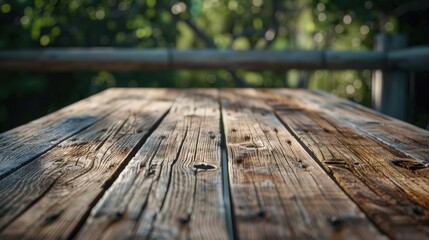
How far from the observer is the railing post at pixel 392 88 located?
3.52 meters

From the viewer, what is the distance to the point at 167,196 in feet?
3.22

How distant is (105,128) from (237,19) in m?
5.05

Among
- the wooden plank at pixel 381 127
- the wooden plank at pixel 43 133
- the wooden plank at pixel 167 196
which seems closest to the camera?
the wooden plank at pixel 167 196

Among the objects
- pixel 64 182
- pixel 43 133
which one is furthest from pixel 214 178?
pixel 43 133

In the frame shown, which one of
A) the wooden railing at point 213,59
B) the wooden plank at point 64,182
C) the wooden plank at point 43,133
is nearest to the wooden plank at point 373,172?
the wooden plank at point 64,182

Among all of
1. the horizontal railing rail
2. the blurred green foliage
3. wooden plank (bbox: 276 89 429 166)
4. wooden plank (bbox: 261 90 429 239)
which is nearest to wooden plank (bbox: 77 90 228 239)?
wooden plank (bbox: 261 90 429 239)

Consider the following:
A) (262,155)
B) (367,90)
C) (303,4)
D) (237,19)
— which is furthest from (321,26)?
(262,155)

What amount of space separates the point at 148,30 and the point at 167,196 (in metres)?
4.58

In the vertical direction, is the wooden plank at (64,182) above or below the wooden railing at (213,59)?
below

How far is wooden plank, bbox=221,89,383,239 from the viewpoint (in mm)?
822

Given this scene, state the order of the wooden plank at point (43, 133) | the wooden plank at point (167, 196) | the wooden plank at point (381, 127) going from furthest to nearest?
the wooden plank at point (381, 127) < the wooden plank at point (43, 133) < the wooden plank at point (167, 196)

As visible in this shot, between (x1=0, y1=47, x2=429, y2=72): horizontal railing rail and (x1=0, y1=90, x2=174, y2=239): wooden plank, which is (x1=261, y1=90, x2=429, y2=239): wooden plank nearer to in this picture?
(x1=0, y1=90, x2=174, y2=239): wooden plank

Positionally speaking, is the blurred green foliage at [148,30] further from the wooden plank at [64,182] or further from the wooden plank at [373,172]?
the wooden plank at [64,182]

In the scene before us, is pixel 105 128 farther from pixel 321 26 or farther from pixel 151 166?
pixel 321 26
